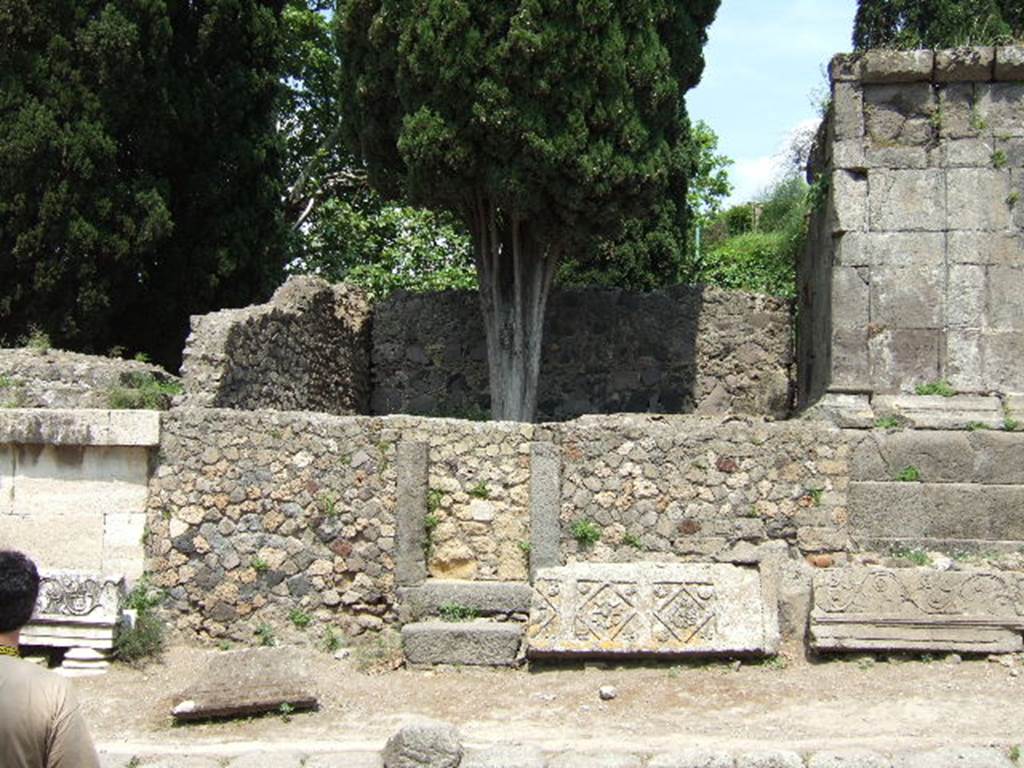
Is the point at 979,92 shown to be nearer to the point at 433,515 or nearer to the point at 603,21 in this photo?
the point at 603,21

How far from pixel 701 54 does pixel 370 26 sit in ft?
11.4

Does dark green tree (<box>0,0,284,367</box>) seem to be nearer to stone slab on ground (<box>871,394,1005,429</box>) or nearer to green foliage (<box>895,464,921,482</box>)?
stone slab on ground (<box>871,394,1005,429</box>)

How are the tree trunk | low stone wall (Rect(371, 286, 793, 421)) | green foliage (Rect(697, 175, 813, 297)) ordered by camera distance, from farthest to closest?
green foliage (Rect(697, 175, 813, 297)) → low stone wall (Rect(371, 286, 793, 421)) → the tree trunk

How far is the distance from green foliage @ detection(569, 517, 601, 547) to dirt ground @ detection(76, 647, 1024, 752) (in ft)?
4.11

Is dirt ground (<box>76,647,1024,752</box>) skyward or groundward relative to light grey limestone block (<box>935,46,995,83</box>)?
groundward

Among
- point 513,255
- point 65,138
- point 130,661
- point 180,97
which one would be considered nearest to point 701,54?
point 513,255

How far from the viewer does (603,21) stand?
12398 mm

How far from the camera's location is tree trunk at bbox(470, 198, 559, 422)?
528 inches

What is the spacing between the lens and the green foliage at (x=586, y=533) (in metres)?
10.1

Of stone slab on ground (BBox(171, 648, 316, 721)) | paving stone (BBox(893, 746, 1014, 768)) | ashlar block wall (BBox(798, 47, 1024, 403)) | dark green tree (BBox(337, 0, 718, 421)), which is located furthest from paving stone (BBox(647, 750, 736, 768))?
dark green tree (BBox(337, 0, 718, 421))

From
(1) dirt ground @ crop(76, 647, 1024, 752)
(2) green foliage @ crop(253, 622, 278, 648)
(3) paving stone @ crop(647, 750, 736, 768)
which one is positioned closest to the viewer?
(3) paving stone @ crop(647, 750, 736, 768)

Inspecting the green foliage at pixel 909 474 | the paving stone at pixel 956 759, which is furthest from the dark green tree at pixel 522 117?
the paving stone at pixel 956 759

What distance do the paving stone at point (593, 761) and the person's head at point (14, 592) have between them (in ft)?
12.3

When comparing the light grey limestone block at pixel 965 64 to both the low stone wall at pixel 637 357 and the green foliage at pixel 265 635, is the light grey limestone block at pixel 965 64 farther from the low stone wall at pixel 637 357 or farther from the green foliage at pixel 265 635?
the green foliage at pixel 265 635
